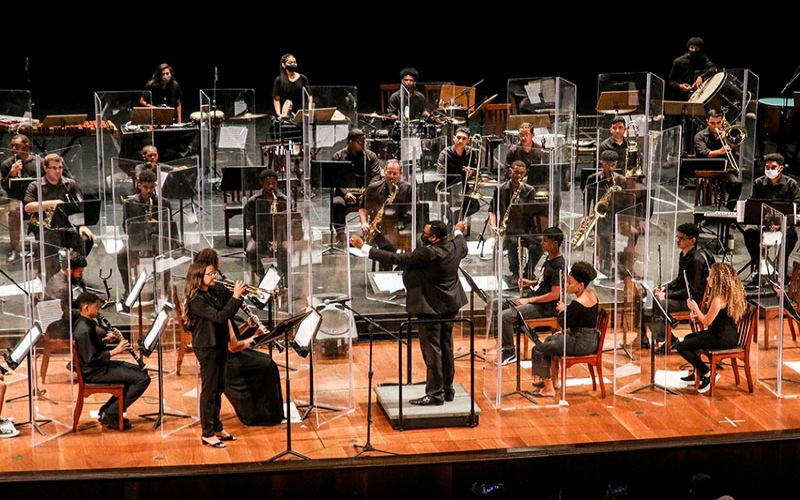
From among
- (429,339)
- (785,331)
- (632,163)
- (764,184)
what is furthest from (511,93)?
(429,339)

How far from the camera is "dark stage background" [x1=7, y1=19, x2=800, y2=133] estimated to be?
15.7 metres

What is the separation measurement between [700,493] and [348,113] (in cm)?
557

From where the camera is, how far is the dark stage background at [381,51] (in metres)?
15.7

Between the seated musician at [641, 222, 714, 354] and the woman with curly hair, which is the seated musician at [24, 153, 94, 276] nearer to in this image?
the seated musician at [641, 222, 714, 354]

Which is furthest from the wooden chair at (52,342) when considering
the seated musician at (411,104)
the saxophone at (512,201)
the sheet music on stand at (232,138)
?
the seated musician at (411,104)

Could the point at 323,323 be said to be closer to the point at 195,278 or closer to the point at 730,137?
→ the point at 195,278

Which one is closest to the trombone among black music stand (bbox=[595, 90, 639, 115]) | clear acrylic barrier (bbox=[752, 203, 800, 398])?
black music stand (bbox=[595, 90, 639, 115])

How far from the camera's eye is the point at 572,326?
7.86 m

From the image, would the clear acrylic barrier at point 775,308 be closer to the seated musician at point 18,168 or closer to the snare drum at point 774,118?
the snare drum at point 774,118

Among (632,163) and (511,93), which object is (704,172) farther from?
(511,93)

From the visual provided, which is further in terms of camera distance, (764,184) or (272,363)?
(764,184)

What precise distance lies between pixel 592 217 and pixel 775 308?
1.68 m

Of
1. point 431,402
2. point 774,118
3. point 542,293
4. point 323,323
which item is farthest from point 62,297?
point 774,118

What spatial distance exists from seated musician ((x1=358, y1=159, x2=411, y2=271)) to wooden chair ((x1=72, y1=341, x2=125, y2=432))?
2462 mm
